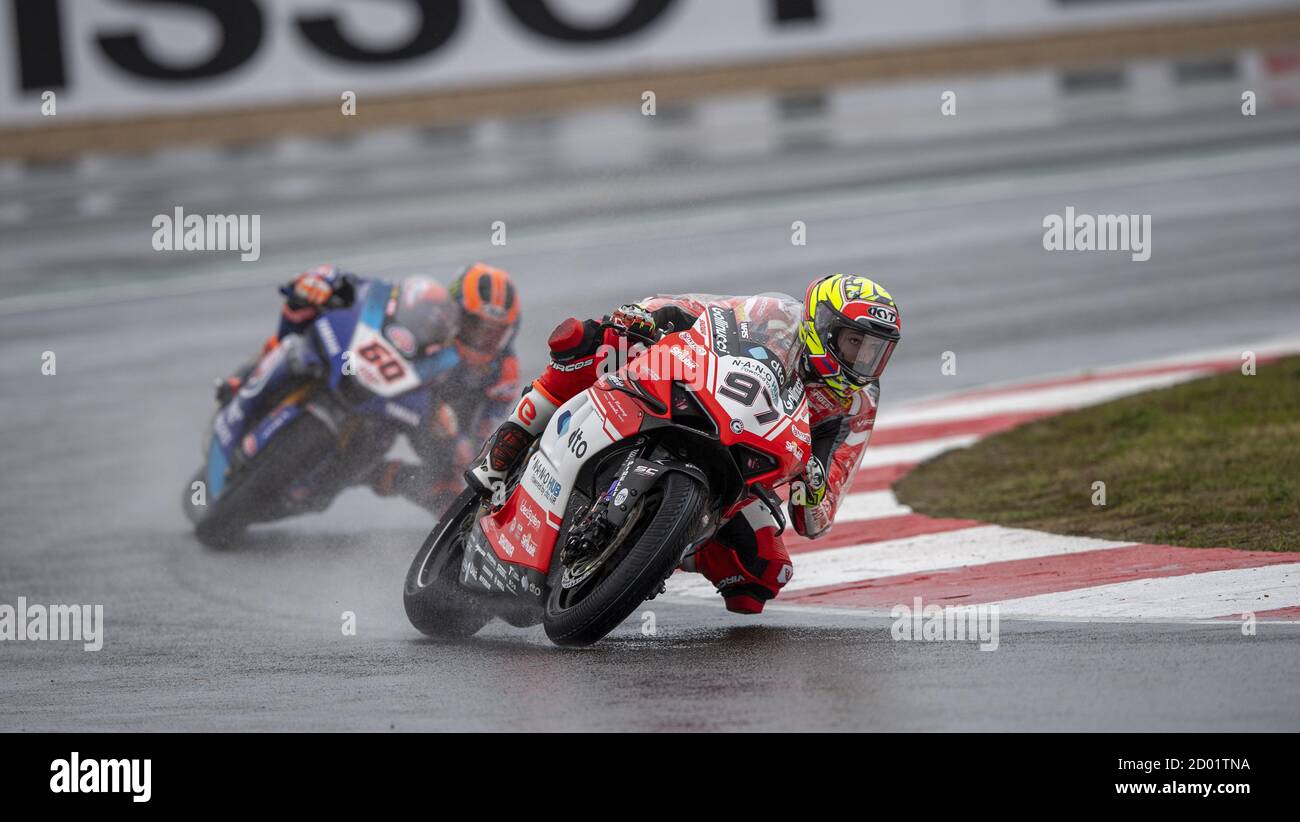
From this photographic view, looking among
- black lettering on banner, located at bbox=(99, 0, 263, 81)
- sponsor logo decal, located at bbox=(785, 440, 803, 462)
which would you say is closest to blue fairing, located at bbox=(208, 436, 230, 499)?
sponsor logo decal, located at bbox=(785, 440, 803, 462)

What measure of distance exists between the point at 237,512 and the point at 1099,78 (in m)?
17.6

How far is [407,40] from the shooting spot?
23.6 meters

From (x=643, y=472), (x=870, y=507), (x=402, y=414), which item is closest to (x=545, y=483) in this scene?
(x=643, y=472)

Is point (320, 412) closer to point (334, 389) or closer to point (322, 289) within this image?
point (334, 389)

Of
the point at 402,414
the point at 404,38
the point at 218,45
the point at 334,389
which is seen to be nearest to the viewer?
the point at 402,414

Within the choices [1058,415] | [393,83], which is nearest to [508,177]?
[393,83]

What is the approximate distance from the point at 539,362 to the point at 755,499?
6.65 m

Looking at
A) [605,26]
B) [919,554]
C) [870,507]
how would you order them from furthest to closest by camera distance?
[605,26]
[870,507]
[919,554]

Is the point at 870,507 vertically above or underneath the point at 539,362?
underneath

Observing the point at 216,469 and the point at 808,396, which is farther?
the point at 216,469

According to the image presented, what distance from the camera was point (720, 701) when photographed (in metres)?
5.93

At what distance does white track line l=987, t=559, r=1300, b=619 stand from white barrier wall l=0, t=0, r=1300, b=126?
17385 millimetres

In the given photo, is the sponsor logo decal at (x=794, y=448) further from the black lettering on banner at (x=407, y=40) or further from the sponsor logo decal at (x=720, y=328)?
the black lettering on banner at (x=407, y=40)

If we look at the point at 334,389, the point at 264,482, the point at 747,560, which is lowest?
the point at 747,560
